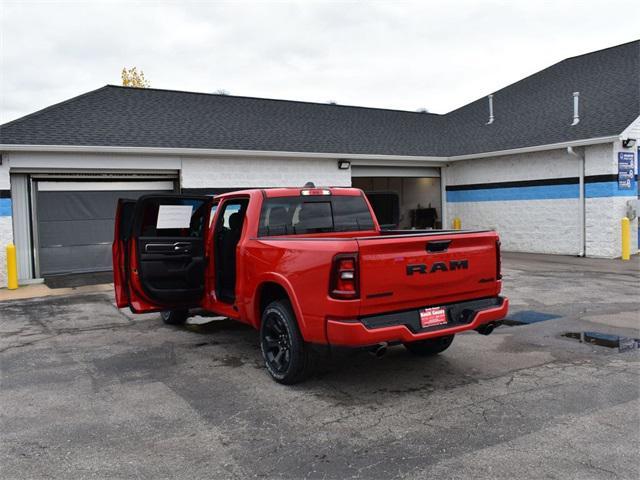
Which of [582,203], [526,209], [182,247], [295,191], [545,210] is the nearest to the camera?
[295,191]

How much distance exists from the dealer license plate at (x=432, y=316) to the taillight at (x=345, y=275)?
2.42 feet

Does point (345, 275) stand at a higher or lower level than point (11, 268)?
higher

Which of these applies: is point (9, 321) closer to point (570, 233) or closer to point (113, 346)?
point (113, 346)

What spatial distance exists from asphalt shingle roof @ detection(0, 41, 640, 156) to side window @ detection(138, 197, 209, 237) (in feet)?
23.7

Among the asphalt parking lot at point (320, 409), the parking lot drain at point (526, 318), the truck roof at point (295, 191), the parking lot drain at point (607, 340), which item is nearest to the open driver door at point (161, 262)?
the asphalt parking lot at point (320, 409)

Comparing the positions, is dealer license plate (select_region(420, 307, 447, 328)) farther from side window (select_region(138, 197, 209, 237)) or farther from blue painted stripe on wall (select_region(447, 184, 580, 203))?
blue painted stripe on wall (select_region(447, 184, 580, 203))

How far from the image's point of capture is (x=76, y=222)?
1450 cm

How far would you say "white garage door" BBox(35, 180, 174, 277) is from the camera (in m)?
14.1

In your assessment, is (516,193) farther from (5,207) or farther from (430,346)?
(5,207)

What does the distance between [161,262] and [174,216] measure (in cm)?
61

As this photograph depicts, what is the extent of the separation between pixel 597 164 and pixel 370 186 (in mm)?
10783

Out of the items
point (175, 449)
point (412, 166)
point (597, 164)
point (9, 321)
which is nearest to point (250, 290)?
point (175, 449)

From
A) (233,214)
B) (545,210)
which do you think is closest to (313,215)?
(233,214)

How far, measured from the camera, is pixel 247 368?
19.6ft
